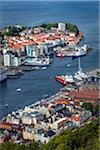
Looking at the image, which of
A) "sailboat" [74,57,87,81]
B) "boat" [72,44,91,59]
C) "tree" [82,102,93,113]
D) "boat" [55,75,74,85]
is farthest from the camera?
"boat" [72,44,91,59]

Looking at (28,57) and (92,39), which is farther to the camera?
(92,39)

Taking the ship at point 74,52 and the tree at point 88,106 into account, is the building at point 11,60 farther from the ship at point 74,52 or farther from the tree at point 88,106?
the tree at point 88,106

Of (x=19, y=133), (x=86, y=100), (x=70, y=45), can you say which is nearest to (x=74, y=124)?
(x=19, y=133)

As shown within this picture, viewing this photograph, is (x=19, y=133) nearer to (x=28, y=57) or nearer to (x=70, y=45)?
(x=28, y=57)

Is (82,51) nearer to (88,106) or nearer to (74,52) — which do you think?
(74,52)

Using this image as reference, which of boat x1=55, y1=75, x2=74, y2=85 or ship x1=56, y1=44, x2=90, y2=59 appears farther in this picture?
ship x1=56, y1=44, x2=90, y2=59

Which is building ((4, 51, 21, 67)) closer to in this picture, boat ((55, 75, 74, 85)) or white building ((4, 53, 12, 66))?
white building ((4, 53, 12, 66))

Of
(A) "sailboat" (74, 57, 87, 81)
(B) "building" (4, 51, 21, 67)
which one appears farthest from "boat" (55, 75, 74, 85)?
(B) "building" (4, 51, 21, 67)

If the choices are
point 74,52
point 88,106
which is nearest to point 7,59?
point 74,52

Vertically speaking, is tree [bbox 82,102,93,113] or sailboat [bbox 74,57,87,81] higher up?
tree [bbox 82,102,93,113]

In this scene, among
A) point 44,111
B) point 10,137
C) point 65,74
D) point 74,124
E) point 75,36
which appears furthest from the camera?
point 75,36

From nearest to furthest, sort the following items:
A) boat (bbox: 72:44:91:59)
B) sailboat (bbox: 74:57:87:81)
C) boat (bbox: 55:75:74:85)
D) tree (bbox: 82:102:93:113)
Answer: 1. tree (bbox: 82:102:93:113)
2. boat (bbox: 55:75:74:85)
3. sailboat (bbox: 74:57:87:81)
4. boat (bbox: 72:44:91:59)
